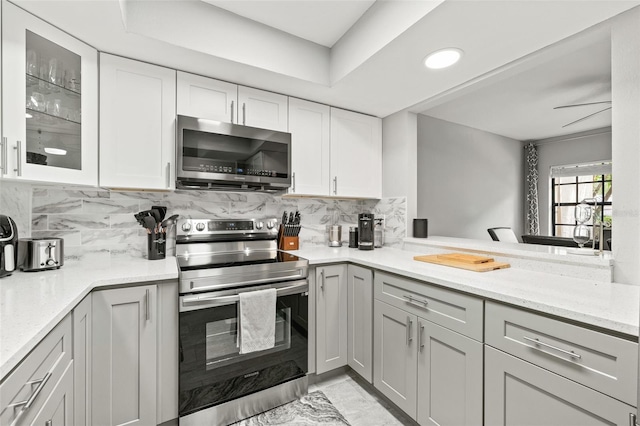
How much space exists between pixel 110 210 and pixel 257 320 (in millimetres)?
1257

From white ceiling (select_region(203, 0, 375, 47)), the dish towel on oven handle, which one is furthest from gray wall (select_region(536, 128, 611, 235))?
the dish towel on oven handle

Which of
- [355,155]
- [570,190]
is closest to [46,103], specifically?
[355,155]

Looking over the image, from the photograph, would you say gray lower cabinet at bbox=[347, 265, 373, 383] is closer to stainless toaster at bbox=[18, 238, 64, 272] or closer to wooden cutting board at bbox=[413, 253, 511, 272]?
wooden cutting board at bbox=[413, 253, 511, 272]

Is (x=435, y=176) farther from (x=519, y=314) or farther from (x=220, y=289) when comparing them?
(x=220, y=289)

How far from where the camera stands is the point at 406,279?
1687 mm

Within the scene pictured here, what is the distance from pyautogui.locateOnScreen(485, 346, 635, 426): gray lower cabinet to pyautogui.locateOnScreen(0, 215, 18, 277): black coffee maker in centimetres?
225

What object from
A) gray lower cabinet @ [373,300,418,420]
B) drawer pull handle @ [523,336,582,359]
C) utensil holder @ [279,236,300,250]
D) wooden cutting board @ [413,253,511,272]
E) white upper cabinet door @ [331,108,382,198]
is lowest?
gray lower cabinet @ [373,300,418,420]

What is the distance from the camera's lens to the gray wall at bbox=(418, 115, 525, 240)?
3.59 meters

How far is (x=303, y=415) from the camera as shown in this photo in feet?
5.86

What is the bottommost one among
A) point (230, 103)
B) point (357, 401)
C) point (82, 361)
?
point (357, 401)

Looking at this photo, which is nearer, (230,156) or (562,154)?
(230,156)

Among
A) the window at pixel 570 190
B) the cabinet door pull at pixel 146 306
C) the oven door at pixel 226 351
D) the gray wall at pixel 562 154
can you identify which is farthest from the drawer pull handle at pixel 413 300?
the gray wall at pixel 562 154

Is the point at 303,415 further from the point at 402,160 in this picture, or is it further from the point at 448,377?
the point at 402,160

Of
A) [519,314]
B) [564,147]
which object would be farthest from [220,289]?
[564,147]
